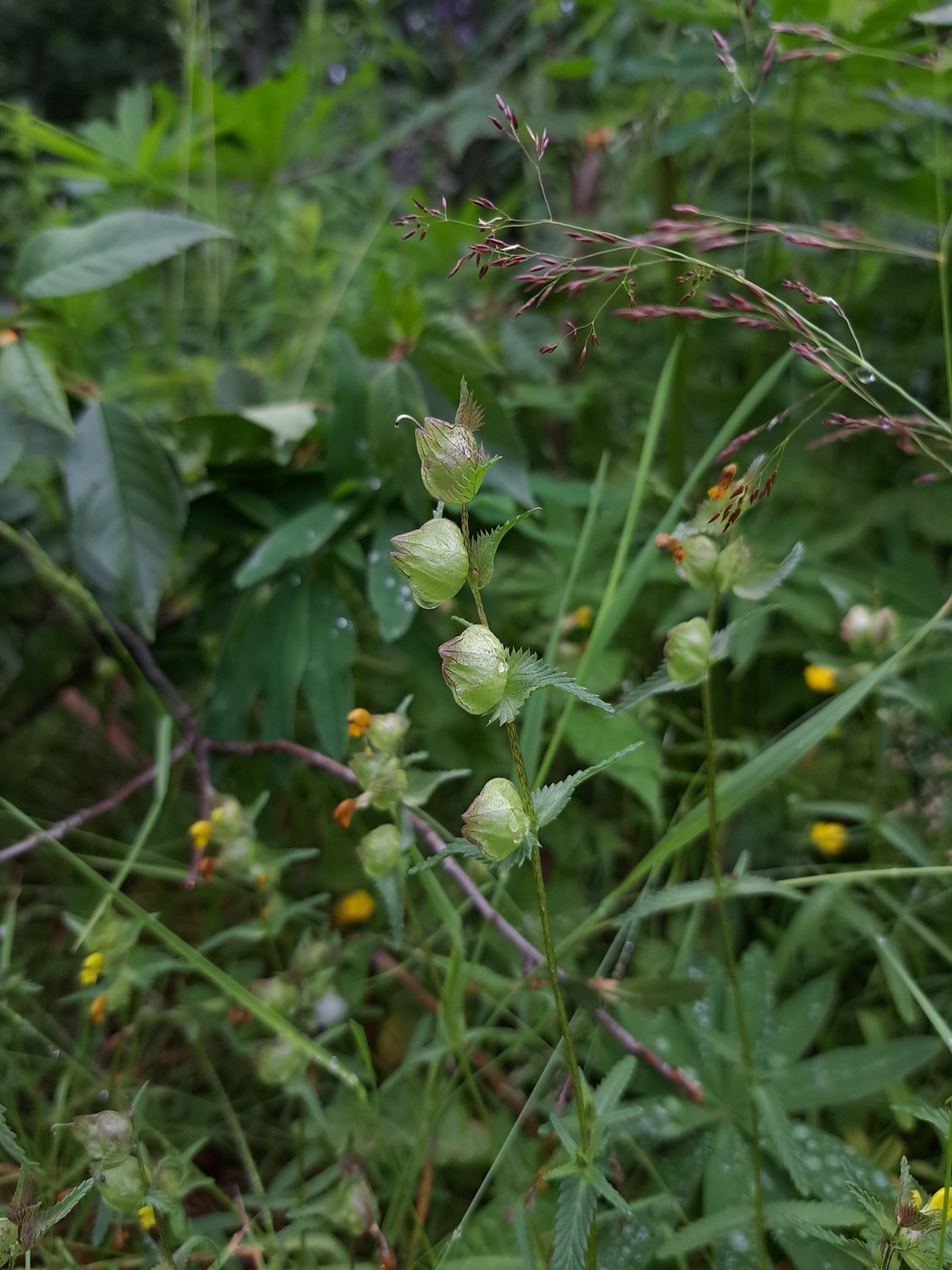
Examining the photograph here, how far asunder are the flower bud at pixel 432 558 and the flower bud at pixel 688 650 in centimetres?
17

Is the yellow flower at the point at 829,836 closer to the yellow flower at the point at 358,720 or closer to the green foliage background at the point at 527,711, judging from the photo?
the green foliage background at the point at 527,711

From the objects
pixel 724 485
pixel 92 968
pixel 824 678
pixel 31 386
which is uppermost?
pixel 31 386

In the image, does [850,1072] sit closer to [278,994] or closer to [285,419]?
[278,994]

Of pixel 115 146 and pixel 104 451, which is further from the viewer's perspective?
Answer: pixel 115 146

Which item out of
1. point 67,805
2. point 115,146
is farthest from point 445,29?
point 67,805

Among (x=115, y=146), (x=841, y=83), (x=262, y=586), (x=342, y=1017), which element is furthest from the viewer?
(x=115, y=146)

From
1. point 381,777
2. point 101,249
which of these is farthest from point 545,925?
point 101,249

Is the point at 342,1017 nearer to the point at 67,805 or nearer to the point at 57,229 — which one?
the point at 67,805

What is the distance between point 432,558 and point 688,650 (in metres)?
0.19

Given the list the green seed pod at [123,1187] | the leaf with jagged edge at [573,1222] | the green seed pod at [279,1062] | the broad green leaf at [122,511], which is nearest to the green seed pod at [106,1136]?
the green seed pod at [123,1187]

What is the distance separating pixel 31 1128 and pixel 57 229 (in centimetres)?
84

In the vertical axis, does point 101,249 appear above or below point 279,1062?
above

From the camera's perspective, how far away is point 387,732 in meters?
0.56

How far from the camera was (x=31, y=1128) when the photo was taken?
73cm
